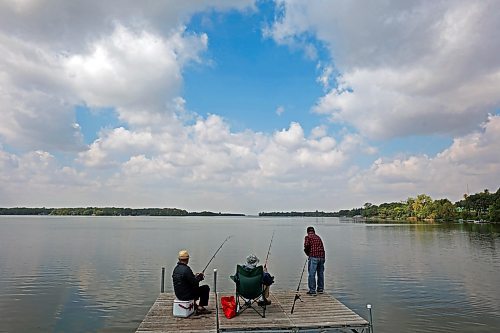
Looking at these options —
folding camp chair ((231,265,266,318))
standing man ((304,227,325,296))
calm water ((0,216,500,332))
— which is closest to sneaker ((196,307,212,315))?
folding camp chair ((231,265,266,318))

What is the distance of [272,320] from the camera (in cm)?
925

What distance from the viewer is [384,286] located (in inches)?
788

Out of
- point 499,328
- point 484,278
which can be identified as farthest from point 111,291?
point 484,278

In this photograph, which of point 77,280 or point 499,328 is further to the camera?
point 77,280

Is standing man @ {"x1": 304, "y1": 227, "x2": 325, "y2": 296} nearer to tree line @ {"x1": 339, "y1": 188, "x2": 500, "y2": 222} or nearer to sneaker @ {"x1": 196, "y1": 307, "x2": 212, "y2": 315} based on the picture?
sneaker @ {"x1": 196, "y1": 307, "x2": 212, "y2": 315}

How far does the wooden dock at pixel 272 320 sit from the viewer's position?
8734 millimetres

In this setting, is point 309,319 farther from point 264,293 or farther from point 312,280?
point 312,280

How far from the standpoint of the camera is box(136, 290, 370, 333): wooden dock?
28.7 feet

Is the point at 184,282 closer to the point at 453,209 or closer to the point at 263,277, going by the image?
the point at 263,277

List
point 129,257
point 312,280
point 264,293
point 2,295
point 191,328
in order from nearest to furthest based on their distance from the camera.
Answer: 1. point 191,328
2. point 264,293
3. point 312,280
4. point 2,295
5. point 129,257

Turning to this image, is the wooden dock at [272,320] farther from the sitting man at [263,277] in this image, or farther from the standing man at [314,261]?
the standing man at [314,261]

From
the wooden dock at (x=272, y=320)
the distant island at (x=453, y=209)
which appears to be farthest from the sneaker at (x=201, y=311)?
the distant island at (x=453, y=209)

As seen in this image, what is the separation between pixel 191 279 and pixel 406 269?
1991 cm

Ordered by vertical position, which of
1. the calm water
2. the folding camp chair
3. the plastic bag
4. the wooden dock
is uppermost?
the folding camp chair
